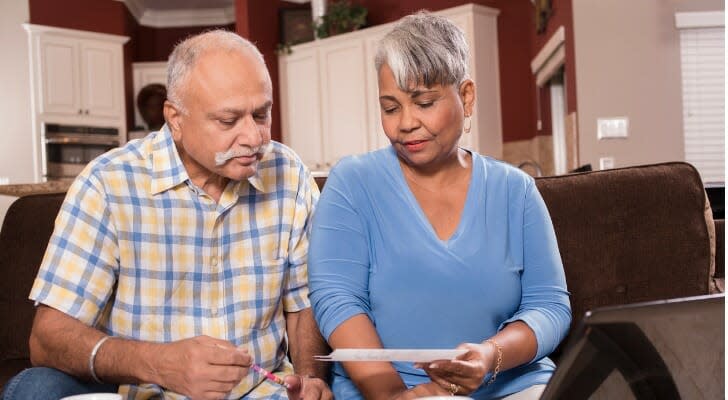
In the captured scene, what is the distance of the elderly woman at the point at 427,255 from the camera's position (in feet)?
4.97

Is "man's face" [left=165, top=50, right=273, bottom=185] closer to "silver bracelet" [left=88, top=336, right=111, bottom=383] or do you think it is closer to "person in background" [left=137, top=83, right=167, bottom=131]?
"silver bracelet" [left=88, top=336, right=111, bottom=383]

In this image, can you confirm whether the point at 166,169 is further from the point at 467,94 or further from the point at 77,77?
the point at 77,77

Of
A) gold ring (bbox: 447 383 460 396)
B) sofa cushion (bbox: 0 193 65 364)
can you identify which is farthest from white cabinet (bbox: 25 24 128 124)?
gold ring (bbox: 447 383 460 396)

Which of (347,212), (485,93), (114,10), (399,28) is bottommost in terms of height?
(347,212)

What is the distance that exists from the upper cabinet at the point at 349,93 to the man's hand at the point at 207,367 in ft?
18.9

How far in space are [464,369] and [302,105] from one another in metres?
7.12

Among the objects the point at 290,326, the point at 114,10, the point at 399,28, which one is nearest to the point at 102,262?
the point at 290,326

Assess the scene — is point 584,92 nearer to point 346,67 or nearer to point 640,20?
point 640,20

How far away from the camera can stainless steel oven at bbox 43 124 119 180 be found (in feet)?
27.4

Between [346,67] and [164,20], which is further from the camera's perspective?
[164,20]

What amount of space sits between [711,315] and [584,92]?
4.62 metres

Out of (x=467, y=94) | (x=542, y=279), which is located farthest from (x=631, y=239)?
(x=467, y=94)

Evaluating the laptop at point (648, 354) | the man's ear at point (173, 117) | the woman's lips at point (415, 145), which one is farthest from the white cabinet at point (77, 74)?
the laptop at point (648, 354)

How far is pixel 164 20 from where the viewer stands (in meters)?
9.95
